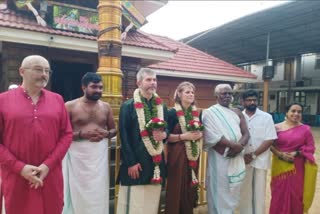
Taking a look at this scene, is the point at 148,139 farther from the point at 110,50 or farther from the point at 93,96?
the point at 110,50

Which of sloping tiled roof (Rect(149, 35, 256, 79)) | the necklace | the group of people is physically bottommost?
the group of people

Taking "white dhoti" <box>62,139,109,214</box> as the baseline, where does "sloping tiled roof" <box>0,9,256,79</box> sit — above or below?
above

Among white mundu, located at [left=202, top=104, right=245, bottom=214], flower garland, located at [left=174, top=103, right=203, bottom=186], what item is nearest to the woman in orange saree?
white mundu, located at [left=202, top=104, right=245, bottom=214]

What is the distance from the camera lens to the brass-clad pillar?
10.2 ft

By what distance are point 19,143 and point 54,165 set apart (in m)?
0.32

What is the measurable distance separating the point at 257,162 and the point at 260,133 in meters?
0.36

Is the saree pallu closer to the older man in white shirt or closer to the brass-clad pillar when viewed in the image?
the older man in white shirt

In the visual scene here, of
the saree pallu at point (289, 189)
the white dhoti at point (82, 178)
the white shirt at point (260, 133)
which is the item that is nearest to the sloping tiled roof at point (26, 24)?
the white dhoti at point (82, 178)

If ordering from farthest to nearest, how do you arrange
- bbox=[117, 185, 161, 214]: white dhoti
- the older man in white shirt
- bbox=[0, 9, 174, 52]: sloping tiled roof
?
→ bbox=[0, 9, 174, 52]: sloping tiled roof → the older man in white shirt → bbox=[117, 185, 161, 214]: white dhoti

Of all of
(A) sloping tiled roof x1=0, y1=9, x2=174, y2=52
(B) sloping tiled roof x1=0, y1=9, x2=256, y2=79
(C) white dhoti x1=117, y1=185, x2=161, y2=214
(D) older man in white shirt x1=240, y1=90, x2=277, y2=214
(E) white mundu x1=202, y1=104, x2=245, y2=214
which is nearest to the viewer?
(C) white dhoti x1=117, y1=185, x2=161, y2=214

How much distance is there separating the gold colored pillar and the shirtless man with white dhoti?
1.13 feet

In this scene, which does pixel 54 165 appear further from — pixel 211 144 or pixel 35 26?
pixel 35 26

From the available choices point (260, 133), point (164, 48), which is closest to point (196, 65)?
point (164, 48)

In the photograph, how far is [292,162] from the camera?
3.54 metres
